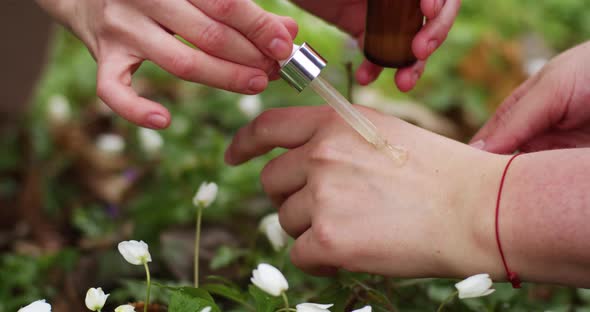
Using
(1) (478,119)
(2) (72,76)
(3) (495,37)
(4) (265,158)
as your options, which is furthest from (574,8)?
(2) (72,76)

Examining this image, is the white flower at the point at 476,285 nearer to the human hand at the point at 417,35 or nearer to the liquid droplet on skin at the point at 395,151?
the liquid droplet on skin at the point at 395,151

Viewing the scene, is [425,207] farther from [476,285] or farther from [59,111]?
[59,111]

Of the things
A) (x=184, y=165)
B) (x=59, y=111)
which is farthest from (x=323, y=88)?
(x=59, y=111)

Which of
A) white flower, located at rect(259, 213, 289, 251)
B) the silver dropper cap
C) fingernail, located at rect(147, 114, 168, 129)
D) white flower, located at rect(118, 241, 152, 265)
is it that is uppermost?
the silver dropper cap

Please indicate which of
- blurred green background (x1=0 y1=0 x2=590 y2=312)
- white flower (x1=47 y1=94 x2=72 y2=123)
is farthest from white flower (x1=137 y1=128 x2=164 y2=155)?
white flower (x1=47 y1=94 x2=72 y2=123)

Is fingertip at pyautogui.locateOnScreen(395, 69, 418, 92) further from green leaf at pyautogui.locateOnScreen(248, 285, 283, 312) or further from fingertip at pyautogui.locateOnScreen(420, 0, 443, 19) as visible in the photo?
green leaf at pyautogui.locateOnScreen(248, 285, 283, 312)

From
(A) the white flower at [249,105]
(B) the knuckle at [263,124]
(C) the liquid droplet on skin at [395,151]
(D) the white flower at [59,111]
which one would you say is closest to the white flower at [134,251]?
(B) the knuckle at [263,124]
